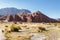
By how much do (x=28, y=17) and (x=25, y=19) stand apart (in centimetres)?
640

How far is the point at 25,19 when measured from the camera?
180000 mm

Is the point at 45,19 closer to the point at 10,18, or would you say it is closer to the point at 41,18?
the point at 41,18

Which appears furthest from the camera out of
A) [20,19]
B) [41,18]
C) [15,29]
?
[20,19]

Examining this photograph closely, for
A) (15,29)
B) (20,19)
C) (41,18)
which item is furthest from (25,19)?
(15,29)

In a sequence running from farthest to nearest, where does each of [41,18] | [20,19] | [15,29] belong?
[20,19] < [41,18] < [15,29]

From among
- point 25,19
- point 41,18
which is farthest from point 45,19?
point 25,19

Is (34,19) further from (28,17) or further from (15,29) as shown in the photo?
(15,29)

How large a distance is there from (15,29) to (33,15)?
138594mm

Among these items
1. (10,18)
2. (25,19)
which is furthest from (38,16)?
(10,18)

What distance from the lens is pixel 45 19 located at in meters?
176

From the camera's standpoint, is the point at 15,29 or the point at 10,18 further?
the point at 10,18

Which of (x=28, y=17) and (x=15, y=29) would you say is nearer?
(x=15, y=29)

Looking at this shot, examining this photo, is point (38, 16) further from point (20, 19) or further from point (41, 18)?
point (20, 19)

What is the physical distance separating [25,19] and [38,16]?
1557cm
